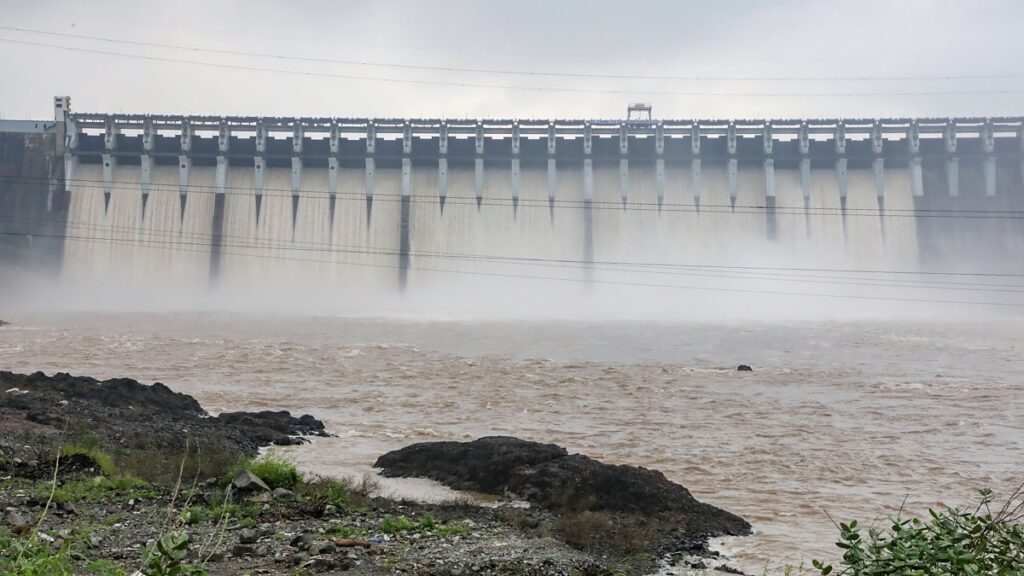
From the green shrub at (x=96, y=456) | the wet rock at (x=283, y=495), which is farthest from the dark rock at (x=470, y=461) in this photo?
the green shrub at (x=96, y=456)

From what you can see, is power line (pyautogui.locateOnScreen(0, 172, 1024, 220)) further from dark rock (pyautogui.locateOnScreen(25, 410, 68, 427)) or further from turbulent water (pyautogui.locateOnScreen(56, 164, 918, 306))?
dark rock (pyautogui.locateOnScreen(25, 410, 68, 427))

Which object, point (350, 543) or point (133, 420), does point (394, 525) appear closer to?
point (350, 543)

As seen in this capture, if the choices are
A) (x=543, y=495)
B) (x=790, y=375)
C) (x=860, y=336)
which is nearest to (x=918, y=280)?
(x=860, y=336)

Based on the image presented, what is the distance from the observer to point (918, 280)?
1670 inches

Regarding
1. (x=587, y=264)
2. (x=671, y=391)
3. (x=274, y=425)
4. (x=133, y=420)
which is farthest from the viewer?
(x=587, y=264)

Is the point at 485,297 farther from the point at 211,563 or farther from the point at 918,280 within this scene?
the point at 211,563

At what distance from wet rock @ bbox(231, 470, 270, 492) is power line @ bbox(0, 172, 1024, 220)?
120 feet

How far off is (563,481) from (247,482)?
10.2 feet

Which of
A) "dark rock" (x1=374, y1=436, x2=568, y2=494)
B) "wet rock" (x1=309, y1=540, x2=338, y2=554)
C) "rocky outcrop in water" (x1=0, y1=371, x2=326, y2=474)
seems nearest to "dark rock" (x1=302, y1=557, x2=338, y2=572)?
"wet rock" (x1=309, y1=540, x2=338, y2=554)

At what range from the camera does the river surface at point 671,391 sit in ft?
37.1

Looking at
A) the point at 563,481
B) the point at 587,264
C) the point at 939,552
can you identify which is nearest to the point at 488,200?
the point at 587,264

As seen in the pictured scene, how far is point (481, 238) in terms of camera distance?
44.5m

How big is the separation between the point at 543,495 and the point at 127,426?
587 centimetres

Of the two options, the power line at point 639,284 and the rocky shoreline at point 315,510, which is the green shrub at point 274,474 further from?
the power line at point 639,284
